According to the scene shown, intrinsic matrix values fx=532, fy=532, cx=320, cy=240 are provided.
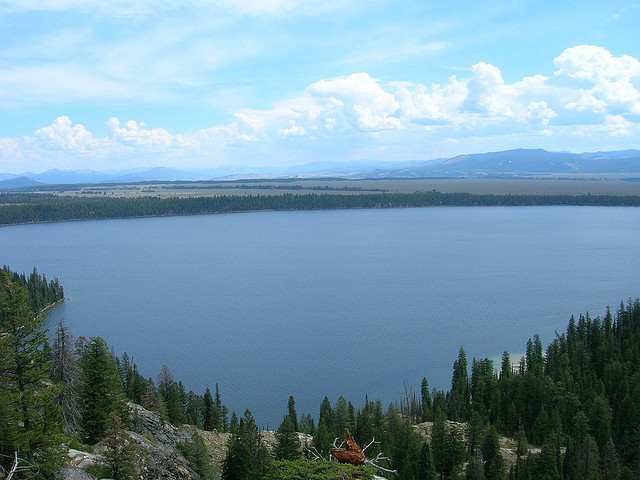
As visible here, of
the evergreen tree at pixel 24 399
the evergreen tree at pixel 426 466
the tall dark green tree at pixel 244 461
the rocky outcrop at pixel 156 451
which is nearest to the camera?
the evergreen tree at pixel 24 399

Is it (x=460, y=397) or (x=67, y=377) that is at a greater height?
(x=67, y=377)

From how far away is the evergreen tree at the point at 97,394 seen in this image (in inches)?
608

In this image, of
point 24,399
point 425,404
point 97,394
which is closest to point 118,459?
point 24,399

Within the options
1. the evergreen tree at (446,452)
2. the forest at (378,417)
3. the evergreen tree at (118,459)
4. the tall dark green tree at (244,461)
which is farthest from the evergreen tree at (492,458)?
the evergreen tree at (118,459)

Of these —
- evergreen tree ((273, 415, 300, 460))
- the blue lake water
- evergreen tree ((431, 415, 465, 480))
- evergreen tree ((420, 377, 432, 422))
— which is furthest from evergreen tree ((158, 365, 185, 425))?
evergreen tree ((420, 377, 432, 422))

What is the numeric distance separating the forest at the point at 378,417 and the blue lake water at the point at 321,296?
115 inches

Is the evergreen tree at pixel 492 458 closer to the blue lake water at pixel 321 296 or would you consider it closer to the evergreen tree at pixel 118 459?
the blue lake water at pixel 321 296

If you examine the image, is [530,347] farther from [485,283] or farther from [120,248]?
[120,248]

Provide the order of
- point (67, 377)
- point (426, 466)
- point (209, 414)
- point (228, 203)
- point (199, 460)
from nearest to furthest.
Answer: point (67, 377)
point (199, 460)
point (426, 466)
point (209, 414)
point (228, 203)

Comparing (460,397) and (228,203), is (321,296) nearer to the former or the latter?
(460,397)

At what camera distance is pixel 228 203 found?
496ft

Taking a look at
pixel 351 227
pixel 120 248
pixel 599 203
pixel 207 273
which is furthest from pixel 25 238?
pixel 599 203

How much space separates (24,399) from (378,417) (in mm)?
16612

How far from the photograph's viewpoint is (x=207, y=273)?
63.0 metres
